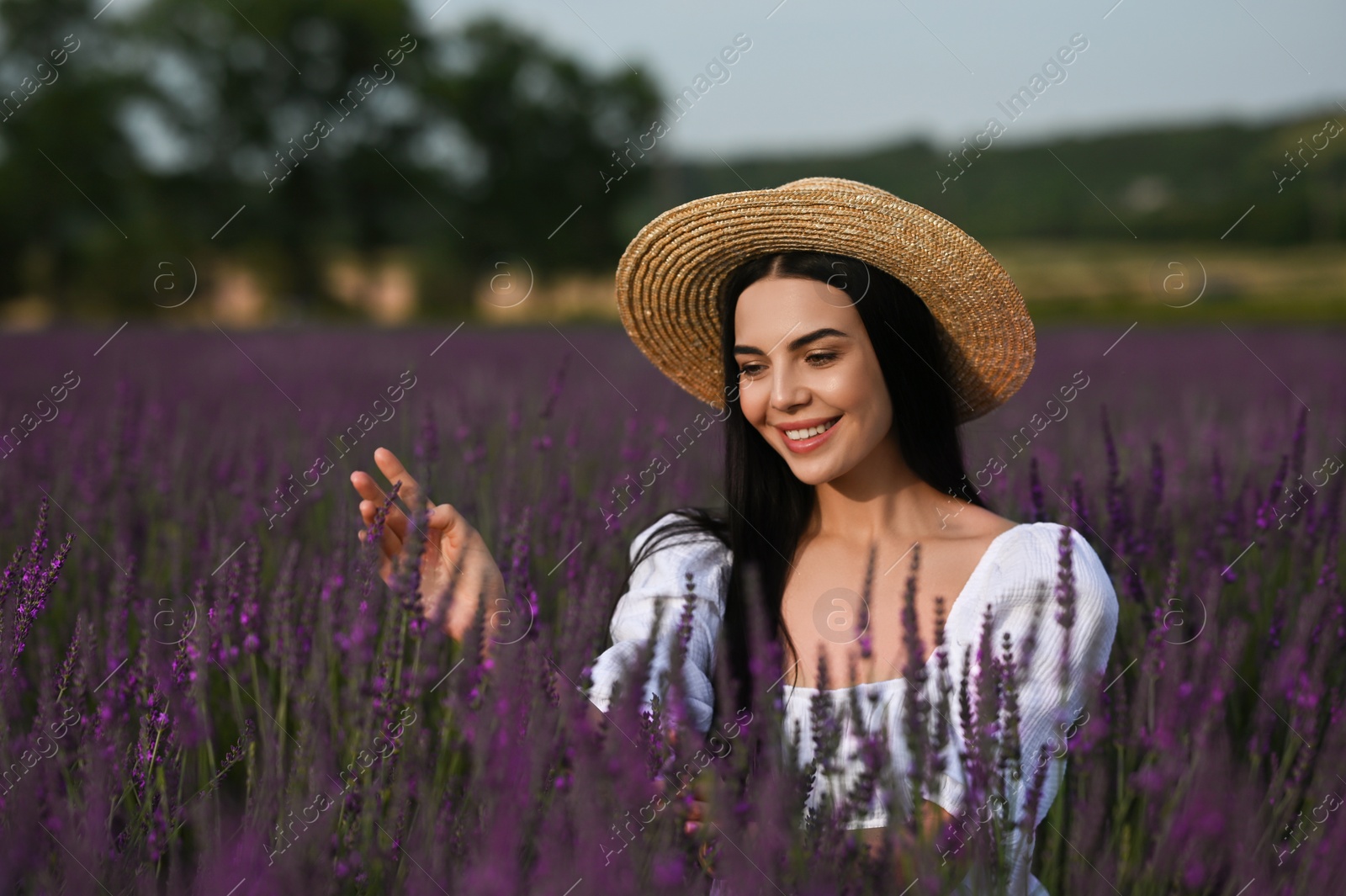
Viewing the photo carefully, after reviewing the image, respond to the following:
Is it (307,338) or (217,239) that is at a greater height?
(217,239)

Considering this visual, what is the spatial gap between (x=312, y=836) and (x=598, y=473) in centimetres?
209

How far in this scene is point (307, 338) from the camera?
10.7 meters

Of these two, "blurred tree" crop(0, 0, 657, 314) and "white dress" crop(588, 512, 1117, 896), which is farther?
"blurred tree" crop(0, 0, 657, 314)

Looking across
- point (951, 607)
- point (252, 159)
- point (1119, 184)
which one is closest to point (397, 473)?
point (951, 607)

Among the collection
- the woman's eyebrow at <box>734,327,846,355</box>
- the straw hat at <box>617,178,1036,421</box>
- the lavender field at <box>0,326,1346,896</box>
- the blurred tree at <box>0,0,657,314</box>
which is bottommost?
the lavender field at <box>0,326,1346,896</box>

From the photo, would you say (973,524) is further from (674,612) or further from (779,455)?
(674,612)

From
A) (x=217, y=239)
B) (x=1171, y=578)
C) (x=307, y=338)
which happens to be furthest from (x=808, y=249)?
(x=217, y=239)

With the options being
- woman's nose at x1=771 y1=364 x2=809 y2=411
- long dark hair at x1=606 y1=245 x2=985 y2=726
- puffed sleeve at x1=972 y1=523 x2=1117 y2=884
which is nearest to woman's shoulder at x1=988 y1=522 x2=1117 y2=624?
puffed sleeve at x1=972 y1=523 x2=1117 y2=884

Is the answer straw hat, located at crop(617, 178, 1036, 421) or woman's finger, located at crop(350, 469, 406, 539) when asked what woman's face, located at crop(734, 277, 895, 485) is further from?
woman's finger, located at crop(350, 469, 406, 539)

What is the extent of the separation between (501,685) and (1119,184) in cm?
5536

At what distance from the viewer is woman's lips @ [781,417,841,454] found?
1.67 meters

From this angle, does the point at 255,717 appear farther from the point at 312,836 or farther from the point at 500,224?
the point at 500,224

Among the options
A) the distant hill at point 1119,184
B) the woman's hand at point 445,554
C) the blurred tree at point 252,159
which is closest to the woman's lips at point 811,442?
the woman's hand at point 445,554

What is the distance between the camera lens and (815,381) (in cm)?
166
